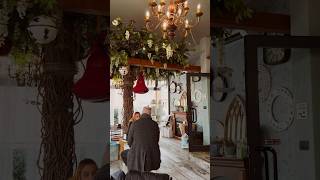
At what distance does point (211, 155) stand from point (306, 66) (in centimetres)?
122

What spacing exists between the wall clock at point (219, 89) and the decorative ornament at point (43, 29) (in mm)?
1602

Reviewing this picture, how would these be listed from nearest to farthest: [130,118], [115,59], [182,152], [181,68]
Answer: [115,59], [181,68], [130,118], [182,152]

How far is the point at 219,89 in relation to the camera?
3494 millimetres

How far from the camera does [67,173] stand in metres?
2.59

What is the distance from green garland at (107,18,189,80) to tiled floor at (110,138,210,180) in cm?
146

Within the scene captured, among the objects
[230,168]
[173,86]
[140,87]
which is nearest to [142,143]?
[140,87]

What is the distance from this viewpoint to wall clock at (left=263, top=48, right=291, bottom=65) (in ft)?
10.4

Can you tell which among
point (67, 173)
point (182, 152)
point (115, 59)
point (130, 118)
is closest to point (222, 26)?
point (115, 59)

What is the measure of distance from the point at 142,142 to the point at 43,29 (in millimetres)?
2451

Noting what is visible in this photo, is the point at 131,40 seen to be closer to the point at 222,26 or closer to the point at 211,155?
the point at 222,26

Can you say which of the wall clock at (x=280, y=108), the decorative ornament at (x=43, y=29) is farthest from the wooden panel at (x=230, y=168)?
the decorative ornament at (x=43, y=29)

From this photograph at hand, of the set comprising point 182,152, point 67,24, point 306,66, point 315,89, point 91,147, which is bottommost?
point 182,152

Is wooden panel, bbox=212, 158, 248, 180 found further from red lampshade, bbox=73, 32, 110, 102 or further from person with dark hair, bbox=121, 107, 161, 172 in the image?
red lampshade, bbox=73, 32, 110, 102

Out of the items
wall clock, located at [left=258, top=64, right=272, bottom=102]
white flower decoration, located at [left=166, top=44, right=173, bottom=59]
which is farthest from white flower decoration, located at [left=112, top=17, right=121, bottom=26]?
wall clock, located at [left=258, top=64, right=272, bottom=102]
